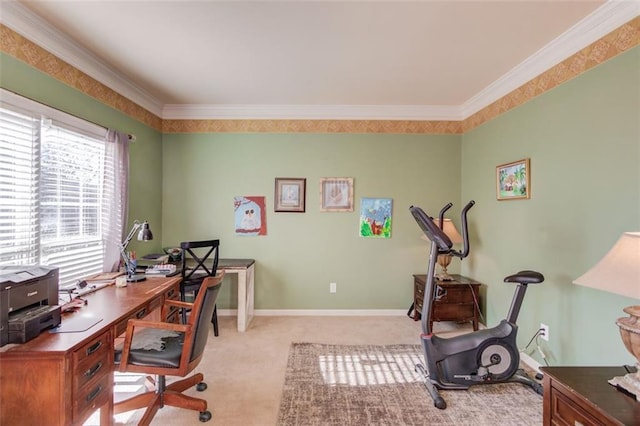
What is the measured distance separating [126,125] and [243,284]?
2.07 m

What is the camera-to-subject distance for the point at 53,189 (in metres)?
2.19

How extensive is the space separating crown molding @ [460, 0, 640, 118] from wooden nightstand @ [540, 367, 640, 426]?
208 cm

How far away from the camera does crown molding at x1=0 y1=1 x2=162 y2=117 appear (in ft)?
6.11

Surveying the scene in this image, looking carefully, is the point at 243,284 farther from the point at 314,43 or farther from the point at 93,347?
the point at 314,43

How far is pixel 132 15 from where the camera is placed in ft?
6.40

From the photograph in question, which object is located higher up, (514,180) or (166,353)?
(514,180)

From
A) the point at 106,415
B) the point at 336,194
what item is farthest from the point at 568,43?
the point at 106,415

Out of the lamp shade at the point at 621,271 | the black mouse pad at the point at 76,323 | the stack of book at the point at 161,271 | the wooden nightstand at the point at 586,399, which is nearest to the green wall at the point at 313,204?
the stack of book at the point at 161,271

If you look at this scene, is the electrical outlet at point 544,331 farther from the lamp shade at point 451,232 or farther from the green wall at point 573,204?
the lamp shade at point 451,232

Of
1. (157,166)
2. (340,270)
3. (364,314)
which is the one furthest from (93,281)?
(364,314)

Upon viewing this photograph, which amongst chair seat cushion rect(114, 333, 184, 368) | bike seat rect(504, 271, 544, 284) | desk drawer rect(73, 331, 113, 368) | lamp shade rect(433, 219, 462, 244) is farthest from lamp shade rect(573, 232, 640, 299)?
desk drawer rect(73, 331, 113, 368)

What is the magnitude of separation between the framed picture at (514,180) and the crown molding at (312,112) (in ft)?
3.74

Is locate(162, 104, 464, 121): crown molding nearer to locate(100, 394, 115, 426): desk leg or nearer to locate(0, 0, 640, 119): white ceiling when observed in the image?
locate(0, 0, 640, 119): white ceiling

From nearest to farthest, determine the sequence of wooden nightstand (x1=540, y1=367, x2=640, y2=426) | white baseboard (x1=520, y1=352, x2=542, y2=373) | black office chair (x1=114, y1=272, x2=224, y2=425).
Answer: wooden nightstand (x1=540, y1=367, x2=640, y2=426) → black office chair (x1=114, y1=272, x2=224, y2=425) → white baseboard (x1=520, y1=352, x2=542, y2=373)
